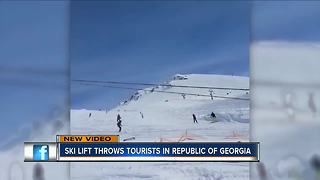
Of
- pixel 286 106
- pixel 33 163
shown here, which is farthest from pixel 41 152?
pixel 286 106

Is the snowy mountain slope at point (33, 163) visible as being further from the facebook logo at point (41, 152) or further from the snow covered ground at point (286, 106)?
the snow covered ground at point (286, 106)

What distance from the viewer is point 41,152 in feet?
9.93

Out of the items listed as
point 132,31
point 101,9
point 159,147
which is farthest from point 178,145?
point 101,9

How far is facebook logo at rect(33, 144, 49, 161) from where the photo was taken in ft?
9.91

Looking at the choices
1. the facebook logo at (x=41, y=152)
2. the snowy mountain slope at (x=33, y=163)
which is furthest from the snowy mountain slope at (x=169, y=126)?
the facebook logo at (x=41, y=152)

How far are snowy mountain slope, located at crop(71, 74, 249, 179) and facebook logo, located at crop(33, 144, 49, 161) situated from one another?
0.21 m

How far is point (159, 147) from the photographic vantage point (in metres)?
3.02

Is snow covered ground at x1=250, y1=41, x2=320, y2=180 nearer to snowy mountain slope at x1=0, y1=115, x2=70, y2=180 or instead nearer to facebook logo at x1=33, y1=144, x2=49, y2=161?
snowy mountain slope at x1=0, y1=115, x2=70, y2=180

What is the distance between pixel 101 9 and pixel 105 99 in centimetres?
65

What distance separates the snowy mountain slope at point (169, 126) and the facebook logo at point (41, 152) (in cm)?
21

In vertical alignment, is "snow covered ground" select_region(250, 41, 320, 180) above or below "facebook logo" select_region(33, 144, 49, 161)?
above

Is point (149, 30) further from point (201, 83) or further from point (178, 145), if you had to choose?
point (178, 145)

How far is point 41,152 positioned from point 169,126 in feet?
3.09

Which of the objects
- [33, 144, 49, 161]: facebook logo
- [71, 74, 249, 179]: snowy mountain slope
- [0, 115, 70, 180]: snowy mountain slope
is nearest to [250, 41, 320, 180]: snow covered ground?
[71, 74, 249, 179]: snowy mountain slope
